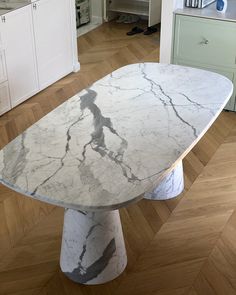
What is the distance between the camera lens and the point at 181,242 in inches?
99.3

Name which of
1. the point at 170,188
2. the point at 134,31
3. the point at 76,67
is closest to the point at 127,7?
the point at 134,31

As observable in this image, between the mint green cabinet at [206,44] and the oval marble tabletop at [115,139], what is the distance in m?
0.85

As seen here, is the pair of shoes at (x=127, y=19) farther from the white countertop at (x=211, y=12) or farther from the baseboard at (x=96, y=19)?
the white countertop at (x=211, y=12)

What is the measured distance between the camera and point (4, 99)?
12.2 feet

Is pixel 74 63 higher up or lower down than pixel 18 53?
lower down

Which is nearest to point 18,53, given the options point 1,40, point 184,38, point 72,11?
point 1,40

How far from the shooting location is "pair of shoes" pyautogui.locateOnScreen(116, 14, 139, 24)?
5.70 meters

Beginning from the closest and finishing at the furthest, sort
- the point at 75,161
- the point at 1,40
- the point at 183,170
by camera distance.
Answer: the point at 75,161, the point at 183,170, the point at 1,40

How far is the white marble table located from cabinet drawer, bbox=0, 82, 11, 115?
1186mm

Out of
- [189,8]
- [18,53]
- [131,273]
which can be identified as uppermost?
[189,8]

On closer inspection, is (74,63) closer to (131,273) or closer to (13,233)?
(13,233)

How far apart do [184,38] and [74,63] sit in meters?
1.15

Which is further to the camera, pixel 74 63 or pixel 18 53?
pixel 74 63

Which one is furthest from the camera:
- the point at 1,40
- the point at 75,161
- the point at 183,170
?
the point at 1,40
